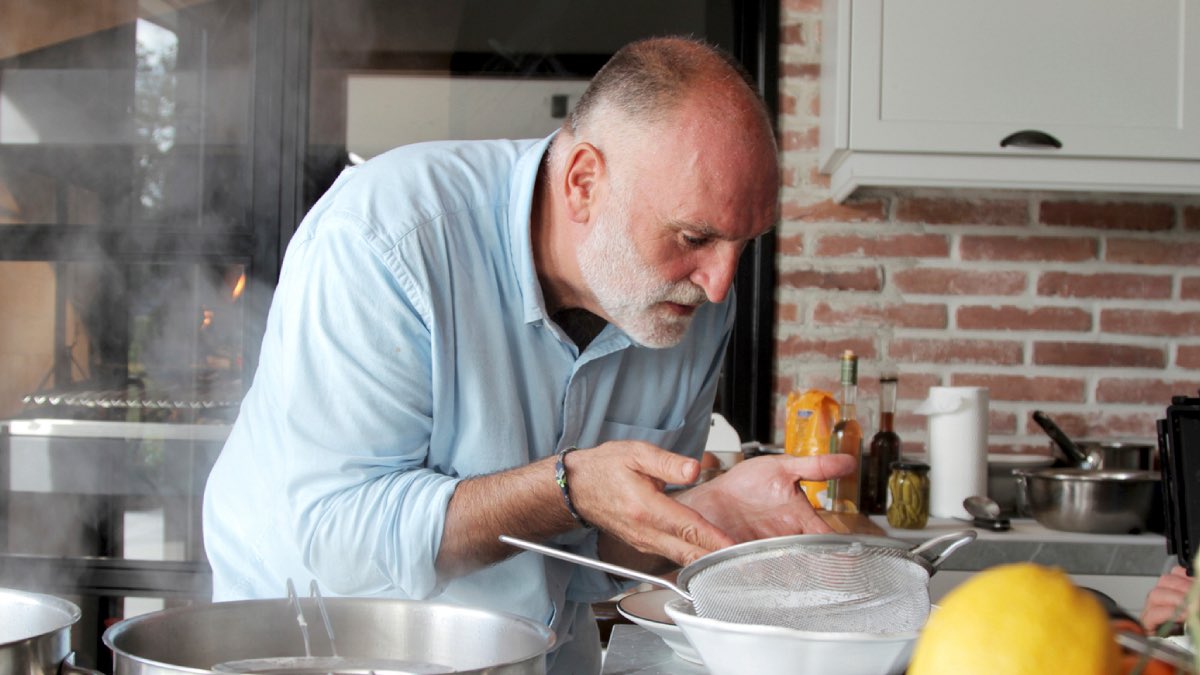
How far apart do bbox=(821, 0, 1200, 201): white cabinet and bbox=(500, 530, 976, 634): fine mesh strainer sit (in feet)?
6.30

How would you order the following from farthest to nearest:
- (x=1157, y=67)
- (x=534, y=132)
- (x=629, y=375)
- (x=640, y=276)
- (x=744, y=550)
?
(x=534, y=132)
(x=1157, y=67)
(x=629, y=375)
(x=640, y=276)
(x=744, y=550)

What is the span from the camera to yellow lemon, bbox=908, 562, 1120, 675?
0.45 metres

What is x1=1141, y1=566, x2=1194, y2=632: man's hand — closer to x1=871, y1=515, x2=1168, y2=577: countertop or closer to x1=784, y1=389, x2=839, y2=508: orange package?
x1=871, y1=515, x2=1168, y2=577: countertop

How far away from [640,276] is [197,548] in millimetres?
2480

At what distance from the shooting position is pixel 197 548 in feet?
11.3

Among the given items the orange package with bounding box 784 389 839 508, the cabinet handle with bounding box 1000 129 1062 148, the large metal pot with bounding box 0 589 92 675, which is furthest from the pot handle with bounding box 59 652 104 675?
the cabinet handle with bounding box 1000 129 1062 148

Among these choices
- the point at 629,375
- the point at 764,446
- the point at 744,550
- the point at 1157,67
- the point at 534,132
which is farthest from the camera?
the point at 534,132

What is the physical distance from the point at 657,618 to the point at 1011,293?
7.22 feet

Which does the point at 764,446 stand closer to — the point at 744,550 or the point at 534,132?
the point at 534,132

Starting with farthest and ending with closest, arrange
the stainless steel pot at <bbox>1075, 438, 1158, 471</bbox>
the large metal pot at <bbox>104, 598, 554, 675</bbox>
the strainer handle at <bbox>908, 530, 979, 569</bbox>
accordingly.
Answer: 1. the stainless steel pot at <bbox>1075, 438, 1158, 471</bbox>
2. the strainer handle at <bbox>908, 530, 979, 569</bbox>
3. the large metal pot at <bbox>104, 598, 554, 675</bbox>

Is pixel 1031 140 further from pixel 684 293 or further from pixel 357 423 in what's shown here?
pixel 357 423

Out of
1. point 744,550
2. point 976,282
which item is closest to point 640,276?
point 744,550

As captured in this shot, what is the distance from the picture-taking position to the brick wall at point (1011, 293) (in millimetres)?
3082

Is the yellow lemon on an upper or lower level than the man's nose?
lower
